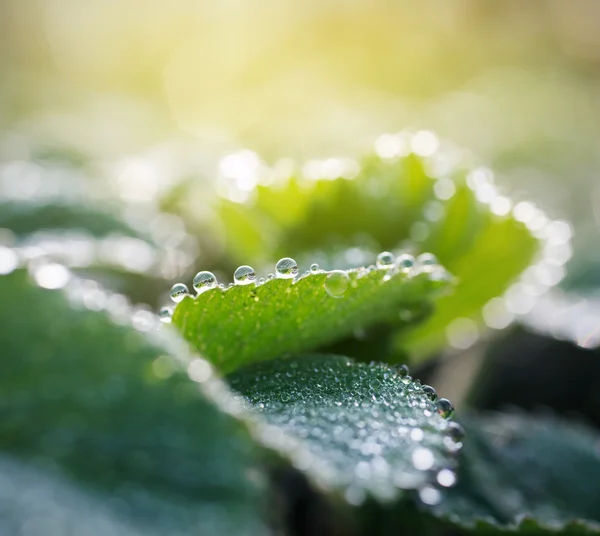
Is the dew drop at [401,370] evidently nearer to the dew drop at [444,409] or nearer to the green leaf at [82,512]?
the dew drop at [444,409]

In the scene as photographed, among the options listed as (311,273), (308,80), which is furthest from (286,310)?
(308,80)

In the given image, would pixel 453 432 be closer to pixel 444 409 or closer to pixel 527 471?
pixel 444 409

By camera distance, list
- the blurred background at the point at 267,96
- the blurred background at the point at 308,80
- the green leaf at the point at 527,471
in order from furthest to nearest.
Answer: the blurred background at the point at 308,80 → the blurred background at the point at 267,96 → the green leaf at the point at 527,471

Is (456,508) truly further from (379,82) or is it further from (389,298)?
(379,82)

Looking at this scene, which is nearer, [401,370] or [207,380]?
[207,380]

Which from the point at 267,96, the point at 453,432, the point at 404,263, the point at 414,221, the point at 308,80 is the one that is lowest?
the point at 453,432

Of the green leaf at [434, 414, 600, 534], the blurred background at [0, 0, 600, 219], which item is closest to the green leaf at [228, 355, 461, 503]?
the green leaf at [434, 414, 600, 534]

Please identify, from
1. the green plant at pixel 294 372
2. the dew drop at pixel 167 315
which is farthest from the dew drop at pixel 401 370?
the dew drop at pixel 167 315

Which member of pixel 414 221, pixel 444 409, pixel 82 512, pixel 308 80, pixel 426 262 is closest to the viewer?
pixel 82 512

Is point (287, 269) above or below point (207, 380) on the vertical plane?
above
